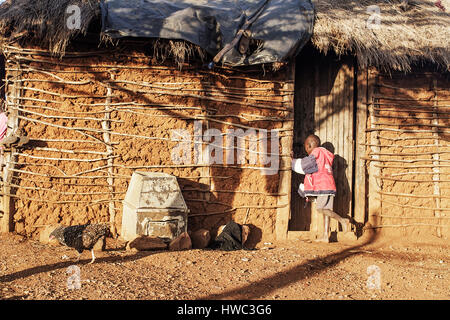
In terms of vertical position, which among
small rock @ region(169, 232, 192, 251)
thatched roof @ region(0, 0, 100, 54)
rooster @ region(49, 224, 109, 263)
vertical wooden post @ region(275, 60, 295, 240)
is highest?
thatched roof @ region(0, 0, 100, 54)

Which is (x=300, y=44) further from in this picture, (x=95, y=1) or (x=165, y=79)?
(x=95, y=1)

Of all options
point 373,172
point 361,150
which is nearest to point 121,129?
point 361,150

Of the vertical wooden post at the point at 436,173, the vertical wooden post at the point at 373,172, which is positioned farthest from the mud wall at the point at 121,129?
the vertical wooden post at the point at 436,173

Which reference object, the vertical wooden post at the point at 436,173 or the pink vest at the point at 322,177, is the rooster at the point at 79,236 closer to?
the pink vest at the point at 322,177

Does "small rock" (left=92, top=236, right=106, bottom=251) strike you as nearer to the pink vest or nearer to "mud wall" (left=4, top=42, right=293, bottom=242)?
"mud wall" (left=4, top=42, right=293, bottom=242)

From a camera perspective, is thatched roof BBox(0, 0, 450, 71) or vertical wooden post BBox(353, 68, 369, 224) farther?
vertical wooden post BBox(353, 68, 369, 224)

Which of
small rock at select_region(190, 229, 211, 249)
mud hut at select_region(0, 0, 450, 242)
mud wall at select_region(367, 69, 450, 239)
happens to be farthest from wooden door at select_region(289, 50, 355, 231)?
small rock at select_region(190, 229, 211, 249)

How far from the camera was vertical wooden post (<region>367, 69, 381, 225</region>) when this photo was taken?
585cm

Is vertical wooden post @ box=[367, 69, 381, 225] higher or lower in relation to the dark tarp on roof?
lower

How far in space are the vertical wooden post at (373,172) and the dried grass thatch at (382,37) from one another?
0.32 meters

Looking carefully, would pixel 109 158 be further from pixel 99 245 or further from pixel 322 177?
pixel 322 177

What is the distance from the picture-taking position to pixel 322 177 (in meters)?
5.59

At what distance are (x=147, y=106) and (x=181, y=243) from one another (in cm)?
176

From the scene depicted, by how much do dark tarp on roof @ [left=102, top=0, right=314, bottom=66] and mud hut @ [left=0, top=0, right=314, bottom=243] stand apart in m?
0.01
